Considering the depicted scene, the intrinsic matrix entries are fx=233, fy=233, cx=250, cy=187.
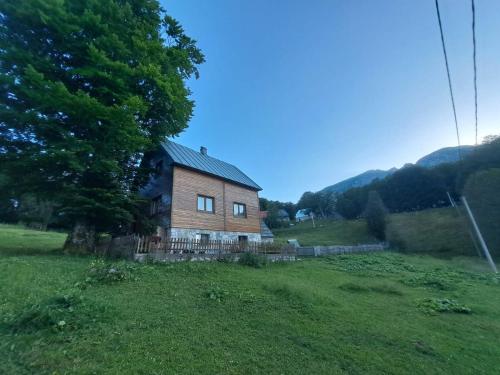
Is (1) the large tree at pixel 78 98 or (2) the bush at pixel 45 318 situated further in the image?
(1) the large tree at pixel 78 98

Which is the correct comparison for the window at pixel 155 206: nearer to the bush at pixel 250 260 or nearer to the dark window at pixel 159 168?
the dark window at pixel 159 168

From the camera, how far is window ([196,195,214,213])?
17.9 meters

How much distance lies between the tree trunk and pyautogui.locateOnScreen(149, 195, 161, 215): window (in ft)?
14.1

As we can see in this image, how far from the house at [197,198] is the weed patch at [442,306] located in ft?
42.0

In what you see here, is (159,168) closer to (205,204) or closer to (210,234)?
(205,204)

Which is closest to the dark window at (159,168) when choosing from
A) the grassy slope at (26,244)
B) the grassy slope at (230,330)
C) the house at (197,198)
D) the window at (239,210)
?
the house at (197,198)

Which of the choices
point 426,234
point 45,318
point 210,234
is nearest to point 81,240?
point 210,234

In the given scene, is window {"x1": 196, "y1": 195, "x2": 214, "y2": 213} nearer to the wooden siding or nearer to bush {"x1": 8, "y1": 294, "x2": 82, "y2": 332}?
the wooden siding

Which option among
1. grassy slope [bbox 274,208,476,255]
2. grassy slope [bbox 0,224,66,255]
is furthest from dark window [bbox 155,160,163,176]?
grassy slope [bbox 274,208,476,255]

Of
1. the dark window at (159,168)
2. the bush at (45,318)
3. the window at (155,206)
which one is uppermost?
the dark window at (159,168)

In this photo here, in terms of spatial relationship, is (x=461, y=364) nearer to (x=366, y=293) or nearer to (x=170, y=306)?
(x=366, y=293)

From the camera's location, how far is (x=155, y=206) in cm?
1764

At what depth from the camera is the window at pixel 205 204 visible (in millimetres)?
17859

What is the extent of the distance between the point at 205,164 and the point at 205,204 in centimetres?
368
